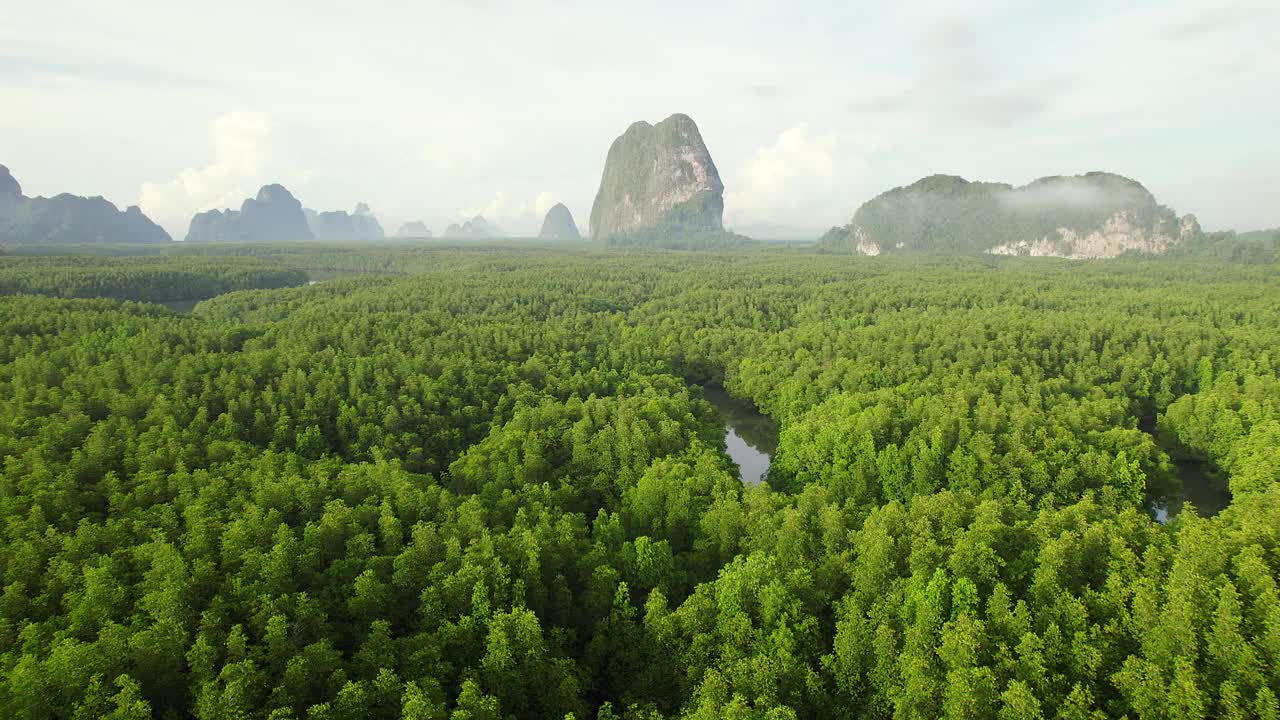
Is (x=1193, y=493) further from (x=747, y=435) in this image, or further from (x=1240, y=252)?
(x=1240, y=252)

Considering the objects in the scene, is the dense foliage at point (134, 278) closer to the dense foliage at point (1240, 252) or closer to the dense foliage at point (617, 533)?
the dense foliage at point (617, 533)

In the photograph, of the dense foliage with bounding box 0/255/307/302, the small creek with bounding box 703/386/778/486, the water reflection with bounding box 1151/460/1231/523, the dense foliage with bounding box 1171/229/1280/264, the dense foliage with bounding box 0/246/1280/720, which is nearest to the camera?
the dense foliage with bounding box 0/246/1280/720

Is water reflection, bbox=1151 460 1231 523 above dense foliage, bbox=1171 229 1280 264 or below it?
below

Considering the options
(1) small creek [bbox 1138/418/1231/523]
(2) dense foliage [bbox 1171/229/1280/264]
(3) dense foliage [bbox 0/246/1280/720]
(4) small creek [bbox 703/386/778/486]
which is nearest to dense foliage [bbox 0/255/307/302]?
(3) dense foliage [bbox 0/246/1280/720]

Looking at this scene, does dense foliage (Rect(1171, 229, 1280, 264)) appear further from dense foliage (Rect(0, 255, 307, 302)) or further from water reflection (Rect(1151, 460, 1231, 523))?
dense foliage (Rect(0, 255, 307, 302))

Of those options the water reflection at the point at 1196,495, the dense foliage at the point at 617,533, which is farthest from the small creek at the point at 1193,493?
the dense foliage at the point at 617,533

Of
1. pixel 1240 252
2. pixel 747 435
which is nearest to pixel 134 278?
pixel 747 435

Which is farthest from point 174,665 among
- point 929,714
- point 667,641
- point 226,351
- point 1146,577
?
point 226,351

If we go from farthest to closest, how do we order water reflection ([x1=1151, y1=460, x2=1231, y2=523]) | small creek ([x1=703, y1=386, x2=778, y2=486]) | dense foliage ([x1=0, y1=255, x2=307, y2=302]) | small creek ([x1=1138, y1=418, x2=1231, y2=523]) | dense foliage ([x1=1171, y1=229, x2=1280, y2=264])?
dense foliage ([x1=1171, y1=229, x2=1280, y2=264]) < dense foliage ([x1=0, y1=255, x2=307, y2=302]) < small creek ([x1=703, y1=386, x2=778, y2=486]) < water reflection ([x1=1151, y1=460, x2=1231, y2=523]) < small creek ([x1=1138, y1=418, x2=1231, y2=523])
